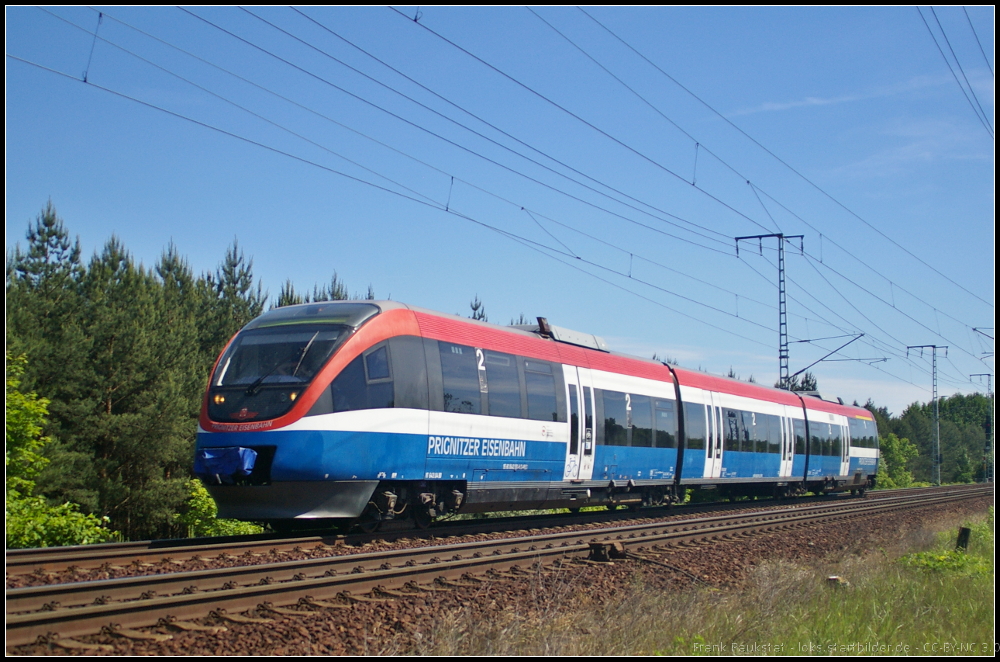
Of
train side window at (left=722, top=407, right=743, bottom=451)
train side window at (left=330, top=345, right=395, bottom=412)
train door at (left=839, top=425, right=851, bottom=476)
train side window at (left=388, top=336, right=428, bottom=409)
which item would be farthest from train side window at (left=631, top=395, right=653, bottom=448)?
train door at (left=839, top=425, right=851, bottom=476)

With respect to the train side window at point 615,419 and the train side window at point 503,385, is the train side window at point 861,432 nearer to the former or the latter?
the train side window at point 615,419

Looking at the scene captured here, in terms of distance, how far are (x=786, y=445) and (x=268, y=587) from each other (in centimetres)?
2221

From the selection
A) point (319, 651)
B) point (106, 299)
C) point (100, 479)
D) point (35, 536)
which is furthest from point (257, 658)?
point (106, 299)

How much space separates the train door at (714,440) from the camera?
22.2 meters

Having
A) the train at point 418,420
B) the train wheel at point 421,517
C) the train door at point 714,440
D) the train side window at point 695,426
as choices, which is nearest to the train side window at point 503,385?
the train at point 418,420

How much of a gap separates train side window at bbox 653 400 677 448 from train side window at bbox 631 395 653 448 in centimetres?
28

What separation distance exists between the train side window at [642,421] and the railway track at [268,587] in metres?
6.12

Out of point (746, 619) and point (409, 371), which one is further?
point (409, 371)

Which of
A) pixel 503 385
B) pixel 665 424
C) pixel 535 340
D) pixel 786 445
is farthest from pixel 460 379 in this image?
pixel 786 445

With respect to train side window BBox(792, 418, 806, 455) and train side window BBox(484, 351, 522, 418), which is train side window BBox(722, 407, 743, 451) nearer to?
train side window BBox(792, 418, 806, 455)

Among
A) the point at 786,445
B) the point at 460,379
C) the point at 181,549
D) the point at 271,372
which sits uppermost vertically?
the point at 460,379

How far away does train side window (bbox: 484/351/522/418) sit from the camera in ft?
47.4

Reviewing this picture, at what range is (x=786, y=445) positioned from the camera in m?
27.0

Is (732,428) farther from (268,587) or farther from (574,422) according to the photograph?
(268,587)
